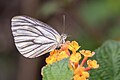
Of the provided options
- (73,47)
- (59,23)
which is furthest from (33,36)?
(59,23)

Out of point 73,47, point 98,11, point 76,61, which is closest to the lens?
point 76,61

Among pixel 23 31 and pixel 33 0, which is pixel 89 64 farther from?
pixel 33 0

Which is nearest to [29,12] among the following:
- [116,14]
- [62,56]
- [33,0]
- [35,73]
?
[33,0]

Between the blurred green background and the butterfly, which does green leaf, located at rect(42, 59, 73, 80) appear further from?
the blurred green background

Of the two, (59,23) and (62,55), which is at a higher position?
(59,23)

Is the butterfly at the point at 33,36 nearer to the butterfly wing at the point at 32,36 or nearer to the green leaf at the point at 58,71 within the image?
the butterfly wing at the point at 32,36

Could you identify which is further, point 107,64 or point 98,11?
point 98,11

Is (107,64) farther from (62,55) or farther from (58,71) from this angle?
(58,71)
